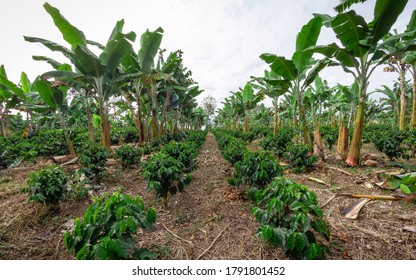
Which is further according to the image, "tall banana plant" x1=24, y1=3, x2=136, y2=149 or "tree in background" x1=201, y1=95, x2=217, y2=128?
"tree in background" x1=201, y1=95, x2=217, y2=128

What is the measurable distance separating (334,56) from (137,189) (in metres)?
5.86

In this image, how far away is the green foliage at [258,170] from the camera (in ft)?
9.56

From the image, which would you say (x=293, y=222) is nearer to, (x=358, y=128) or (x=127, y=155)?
→ (x=358, y=128)

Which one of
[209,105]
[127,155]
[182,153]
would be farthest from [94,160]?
[209,105]

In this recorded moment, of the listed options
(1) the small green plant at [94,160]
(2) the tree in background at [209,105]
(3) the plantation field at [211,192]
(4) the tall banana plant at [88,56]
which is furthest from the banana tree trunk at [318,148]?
(2) the tree in background at [209,105]

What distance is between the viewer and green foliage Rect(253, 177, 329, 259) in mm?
1583

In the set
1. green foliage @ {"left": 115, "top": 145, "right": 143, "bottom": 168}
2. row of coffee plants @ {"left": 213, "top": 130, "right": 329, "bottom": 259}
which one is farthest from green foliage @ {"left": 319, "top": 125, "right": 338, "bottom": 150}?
green foliage @ {"left": 115, "top": 145, "right": 143, "bottom": 168}

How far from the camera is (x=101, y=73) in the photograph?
18.5 ft

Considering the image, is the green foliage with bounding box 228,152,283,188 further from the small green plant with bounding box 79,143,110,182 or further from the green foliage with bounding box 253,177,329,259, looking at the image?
the small green plant with bounding box 79,143,110,182


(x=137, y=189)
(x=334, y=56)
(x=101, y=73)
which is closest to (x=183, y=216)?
(x=137, y=189)

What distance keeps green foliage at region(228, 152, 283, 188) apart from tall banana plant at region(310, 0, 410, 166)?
10.6 ft

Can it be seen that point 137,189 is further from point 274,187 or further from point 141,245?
point 274,187

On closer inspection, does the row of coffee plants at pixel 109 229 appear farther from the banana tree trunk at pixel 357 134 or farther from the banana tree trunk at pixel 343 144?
the banana tree trunk at pixel 343 144

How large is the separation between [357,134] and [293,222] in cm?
465
